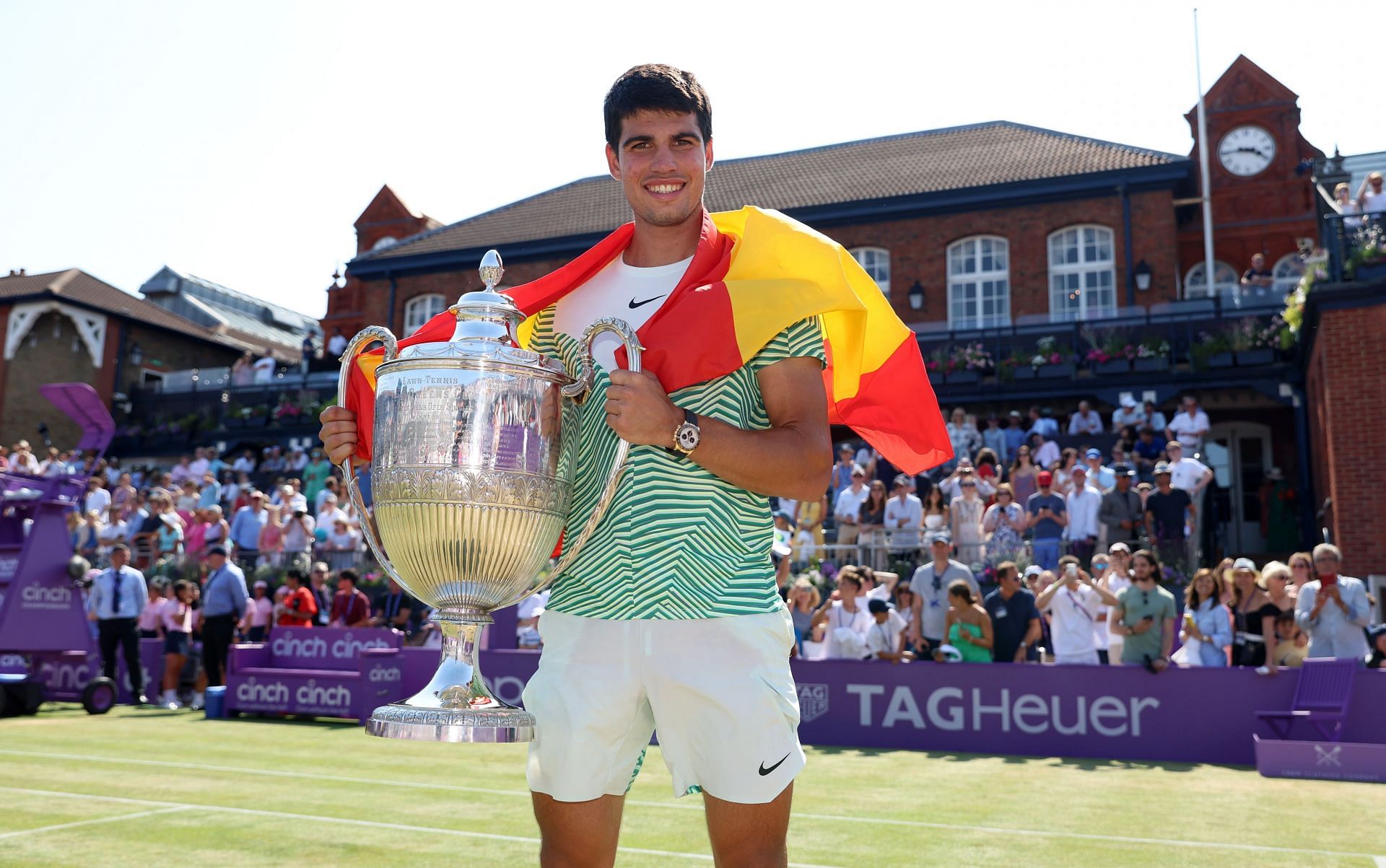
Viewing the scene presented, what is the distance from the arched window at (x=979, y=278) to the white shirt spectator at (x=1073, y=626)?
17.6m

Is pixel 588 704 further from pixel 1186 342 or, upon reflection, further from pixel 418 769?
pixel 1186 342

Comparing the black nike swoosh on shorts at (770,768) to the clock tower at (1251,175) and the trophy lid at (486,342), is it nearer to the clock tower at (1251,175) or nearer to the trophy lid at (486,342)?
the trophy lid at (486,342)

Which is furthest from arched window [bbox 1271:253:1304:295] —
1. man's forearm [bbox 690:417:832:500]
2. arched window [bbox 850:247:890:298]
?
man's forearm [bbox 690:417:832:500]

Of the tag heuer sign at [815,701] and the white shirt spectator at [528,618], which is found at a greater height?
the white shirt spectator at [528,618]

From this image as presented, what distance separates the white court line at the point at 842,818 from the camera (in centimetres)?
599

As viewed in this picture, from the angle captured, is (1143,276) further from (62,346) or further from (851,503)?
(62,346)

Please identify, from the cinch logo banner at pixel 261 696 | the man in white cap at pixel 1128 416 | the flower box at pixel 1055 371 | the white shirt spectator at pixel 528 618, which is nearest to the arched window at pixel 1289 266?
the flower box at pixel 1055 371

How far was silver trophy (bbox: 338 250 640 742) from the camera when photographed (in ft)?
8.41

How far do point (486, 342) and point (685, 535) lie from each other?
1.98ft

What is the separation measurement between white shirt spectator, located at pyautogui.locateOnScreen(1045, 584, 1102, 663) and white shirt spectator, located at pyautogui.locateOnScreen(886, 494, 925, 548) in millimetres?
3442

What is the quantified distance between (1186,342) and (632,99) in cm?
2196

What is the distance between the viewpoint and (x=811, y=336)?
2695mm

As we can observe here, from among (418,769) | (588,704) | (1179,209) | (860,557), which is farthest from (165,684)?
(1179,209)

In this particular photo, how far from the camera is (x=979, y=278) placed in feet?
95.2
